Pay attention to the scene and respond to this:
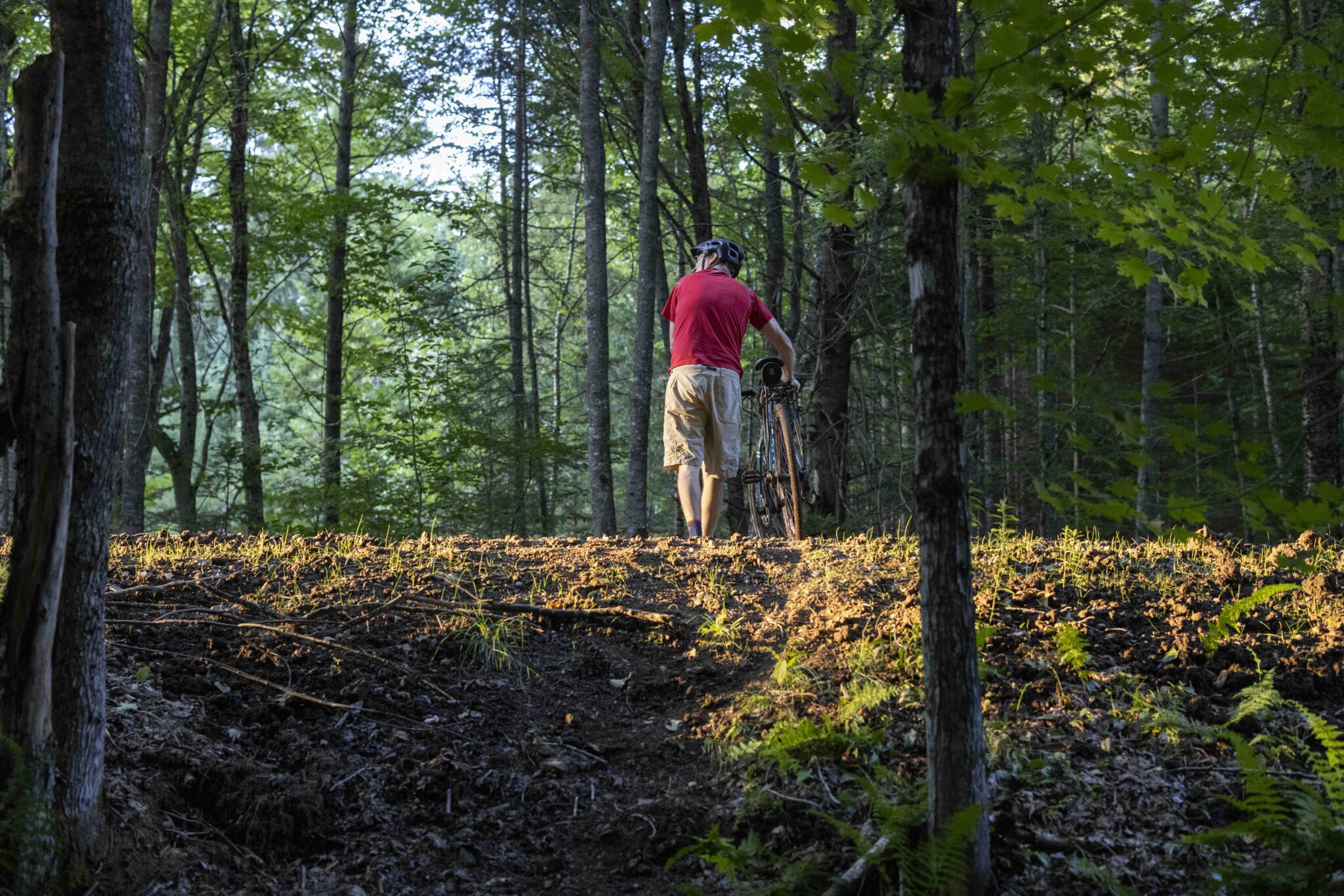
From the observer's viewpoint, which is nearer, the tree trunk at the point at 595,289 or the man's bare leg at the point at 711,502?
the man's bare leg at the point at 711,502

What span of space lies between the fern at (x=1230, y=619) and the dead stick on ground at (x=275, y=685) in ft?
10.7

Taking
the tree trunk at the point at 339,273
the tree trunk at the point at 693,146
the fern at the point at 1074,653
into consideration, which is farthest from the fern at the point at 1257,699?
the tree trunk at the point at 339,273

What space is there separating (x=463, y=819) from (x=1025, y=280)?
42.0ft

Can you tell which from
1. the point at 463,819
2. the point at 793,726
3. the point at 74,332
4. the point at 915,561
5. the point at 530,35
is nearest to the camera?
the point at 74,332

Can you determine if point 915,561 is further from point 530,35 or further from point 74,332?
point 530,35

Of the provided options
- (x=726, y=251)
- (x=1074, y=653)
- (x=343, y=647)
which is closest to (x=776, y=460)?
(x=726, y=251)

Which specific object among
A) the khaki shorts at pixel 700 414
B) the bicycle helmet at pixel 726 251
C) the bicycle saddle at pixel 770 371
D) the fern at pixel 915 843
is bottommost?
the fern at pixel 915 843

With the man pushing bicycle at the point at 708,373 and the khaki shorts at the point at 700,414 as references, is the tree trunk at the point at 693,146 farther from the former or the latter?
the khaki shorts at the point at 700,414

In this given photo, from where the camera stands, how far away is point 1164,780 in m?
3.25

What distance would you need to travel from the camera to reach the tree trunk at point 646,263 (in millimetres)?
11492

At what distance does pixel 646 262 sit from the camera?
1132cm

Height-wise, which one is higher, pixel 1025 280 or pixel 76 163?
pixel 1025 280

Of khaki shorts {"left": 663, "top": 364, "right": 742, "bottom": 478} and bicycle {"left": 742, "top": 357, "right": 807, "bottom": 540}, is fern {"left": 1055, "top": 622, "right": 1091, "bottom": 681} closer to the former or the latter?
bicycle {"left": 742, "top": 357, "right": 807, "bottom": 540}

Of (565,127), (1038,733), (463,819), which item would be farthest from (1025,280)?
(463,819)
